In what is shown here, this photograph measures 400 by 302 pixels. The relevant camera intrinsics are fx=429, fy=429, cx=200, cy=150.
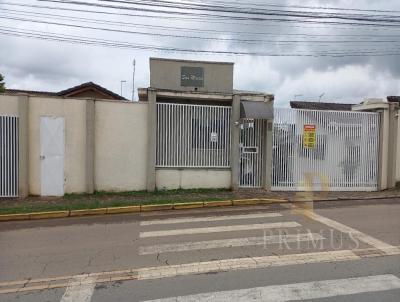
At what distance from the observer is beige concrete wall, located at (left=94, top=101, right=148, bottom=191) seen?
1304 centimetres

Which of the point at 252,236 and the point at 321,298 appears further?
the point at 252,236

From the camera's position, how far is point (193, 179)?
13.7 meters

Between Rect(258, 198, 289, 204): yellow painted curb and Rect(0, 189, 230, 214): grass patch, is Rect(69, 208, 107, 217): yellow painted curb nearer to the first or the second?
Rect(0, 189, 230, 214): grass patch

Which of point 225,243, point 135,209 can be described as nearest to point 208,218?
point 135,209

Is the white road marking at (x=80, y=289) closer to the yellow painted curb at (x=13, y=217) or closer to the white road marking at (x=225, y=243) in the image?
the white road marking at (x=225, y=243)

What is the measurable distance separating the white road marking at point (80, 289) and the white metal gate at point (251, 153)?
8861 mm

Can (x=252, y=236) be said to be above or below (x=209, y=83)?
below

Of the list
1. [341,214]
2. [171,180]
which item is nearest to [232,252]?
[341,214]

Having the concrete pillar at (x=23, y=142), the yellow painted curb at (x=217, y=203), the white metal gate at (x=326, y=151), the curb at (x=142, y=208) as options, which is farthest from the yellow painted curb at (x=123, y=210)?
the white metal gate at (x=326, y=151)

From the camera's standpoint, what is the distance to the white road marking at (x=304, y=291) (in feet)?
16.1

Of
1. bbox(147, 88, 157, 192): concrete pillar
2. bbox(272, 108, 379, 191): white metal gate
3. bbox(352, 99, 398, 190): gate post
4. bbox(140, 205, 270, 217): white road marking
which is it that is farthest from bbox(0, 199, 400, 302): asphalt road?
bbox(352, 99, 398, 190): gate post

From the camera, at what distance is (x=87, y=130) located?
1280 centimetres

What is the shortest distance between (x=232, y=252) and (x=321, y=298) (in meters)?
2.22

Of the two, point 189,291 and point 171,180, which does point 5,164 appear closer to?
point 171,180
